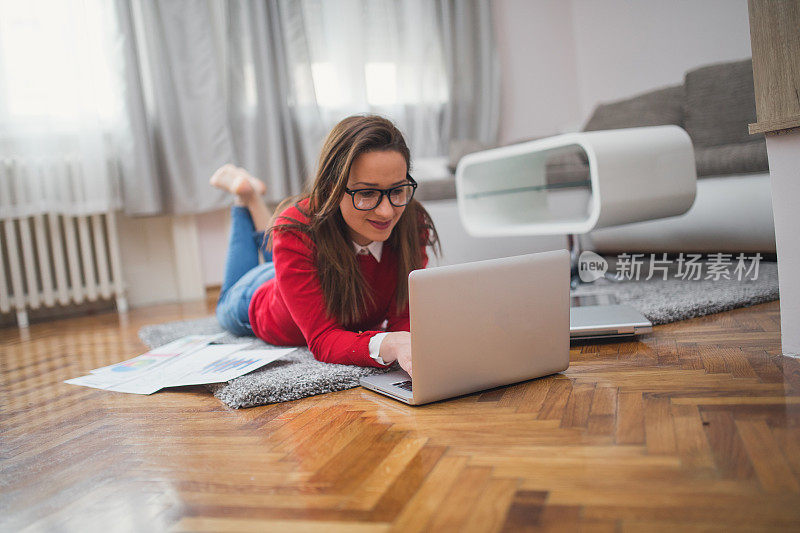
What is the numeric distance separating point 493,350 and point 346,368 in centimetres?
35

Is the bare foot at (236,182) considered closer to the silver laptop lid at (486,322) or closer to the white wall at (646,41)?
the silver laptop lid at (486,322)

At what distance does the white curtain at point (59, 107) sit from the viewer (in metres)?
2.83

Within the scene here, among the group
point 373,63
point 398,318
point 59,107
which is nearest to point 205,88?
point 59,107

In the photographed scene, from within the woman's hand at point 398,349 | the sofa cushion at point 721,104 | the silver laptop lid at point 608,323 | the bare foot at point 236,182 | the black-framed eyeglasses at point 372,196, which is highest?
the sofa cushion at point 721,104

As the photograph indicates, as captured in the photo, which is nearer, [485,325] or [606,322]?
[485,325]

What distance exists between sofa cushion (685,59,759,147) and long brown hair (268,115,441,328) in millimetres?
1654

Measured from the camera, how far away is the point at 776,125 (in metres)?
1.13

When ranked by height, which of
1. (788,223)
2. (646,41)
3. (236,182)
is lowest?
(788,223)

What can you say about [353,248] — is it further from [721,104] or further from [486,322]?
[721,104]

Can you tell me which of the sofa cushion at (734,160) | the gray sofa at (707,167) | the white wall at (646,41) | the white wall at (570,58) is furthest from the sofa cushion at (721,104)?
the white wall at (570,58)

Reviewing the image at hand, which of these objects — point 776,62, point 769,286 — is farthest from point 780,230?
point 769,286

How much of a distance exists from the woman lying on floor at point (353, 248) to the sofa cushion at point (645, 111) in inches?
70.8

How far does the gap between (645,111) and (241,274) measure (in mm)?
1971

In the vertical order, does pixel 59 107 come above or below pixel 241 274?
above
